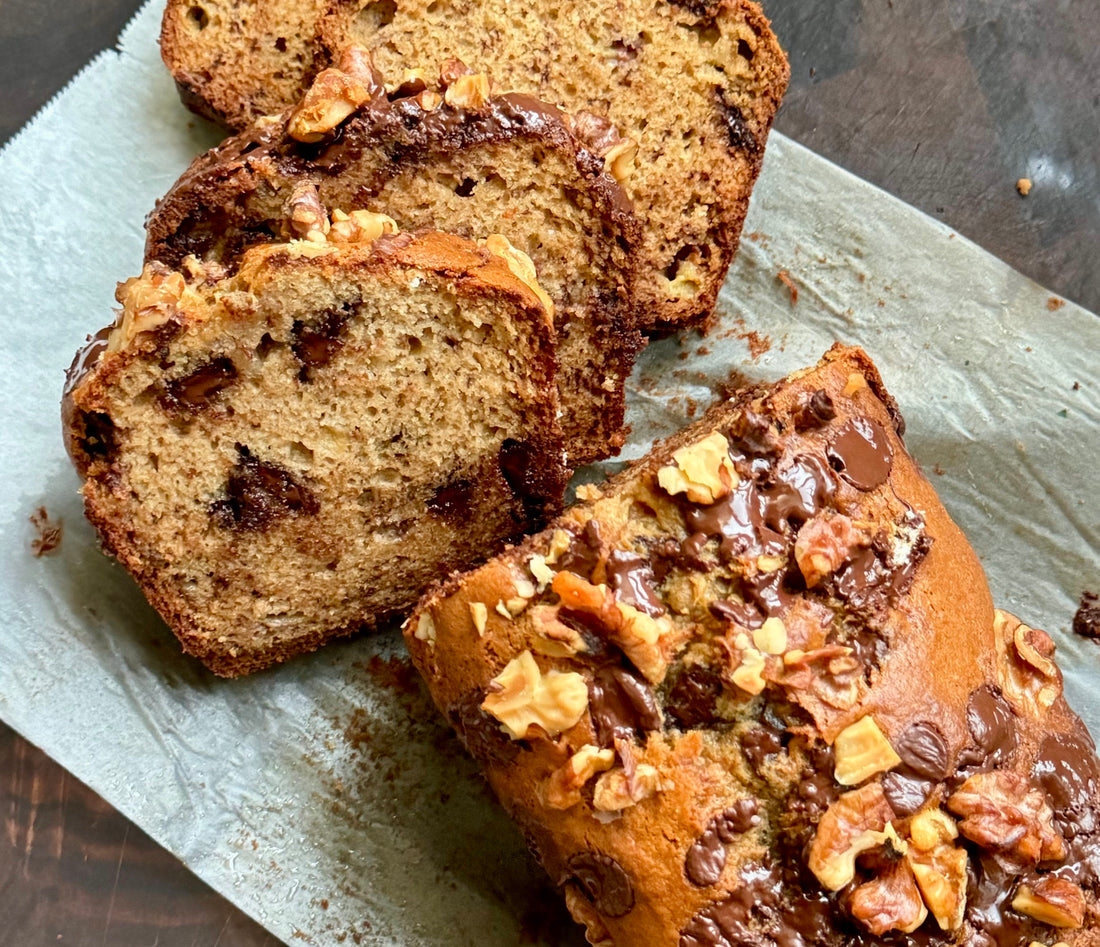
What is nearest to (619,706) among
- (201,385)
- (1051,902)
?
(1051,902)

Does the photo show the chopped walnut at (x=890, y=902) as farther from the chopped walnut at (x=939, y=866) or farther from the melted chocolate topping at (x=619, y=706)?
the melted chocolate topping at (x=619, y=706)

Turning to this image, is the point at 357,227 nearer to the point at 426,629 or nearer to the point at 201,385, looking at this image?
the point at 201,385

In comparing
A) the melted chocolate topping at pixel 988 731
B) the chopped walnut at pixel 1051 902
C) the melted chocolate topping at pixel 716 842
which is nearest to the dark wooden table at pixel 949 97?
the melted chocolate topping at pixel 988 731

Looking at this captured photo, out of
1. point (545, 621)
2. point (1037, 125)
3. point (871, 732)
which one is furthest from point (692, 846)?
point (1037, 125)

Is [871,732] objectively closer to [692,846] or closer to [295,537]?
[692,846]

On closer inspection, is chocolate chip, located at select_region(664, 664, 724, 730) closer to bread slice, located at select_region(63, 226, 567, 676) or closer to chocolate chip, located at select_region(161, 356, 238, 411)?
bread slice, located at select_region(63, 226, 567, 676)

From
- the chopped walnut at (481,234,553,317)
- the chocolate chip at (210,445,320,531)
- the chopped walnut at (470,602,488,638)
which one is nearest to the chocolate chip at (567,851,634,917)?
the chopped walnut at (470,602,488,638)

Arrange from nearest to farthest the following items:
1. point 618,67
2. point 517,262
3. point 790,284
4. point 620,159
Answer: point 517,262 < point 620,159 < point 618,67 < point 790,284
